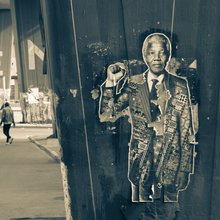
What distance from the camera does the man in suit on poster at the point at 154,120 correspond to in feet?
18.9

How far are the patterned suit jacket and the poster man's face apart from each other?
0.28 ft

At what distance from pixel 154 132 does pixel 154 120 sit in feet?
0.31

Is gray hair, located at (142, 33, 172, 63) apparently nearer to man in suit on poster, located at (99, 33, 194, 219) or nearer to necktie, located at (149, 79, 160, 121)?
man in suit on poster, located at (99, 33, 194, 219)

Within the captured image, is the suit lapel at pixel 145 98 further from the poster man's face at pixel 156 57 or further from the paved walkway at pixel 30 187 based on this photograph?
the paved walkway at pixel 30 187

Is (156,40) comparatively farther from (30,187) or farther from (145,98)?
(30,187)

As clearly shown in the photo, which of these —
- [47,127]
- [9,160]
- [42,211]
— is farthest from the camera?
[47,127]

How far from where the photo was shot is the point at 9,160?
18.0 m

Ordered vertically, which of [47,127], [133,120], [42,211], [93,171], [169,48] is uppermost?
[169,48]

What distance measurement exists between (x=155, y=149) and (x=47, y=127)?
31057 millimetres

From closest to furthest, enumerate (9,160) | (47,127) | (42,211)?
(42,211) → (9,160) → (47,127)

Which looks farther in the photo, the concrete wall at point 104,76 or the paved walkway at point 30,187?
the paved walkway at point 30,187

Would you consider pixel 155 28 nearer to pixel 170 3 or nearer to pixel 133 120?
pixel 170 3

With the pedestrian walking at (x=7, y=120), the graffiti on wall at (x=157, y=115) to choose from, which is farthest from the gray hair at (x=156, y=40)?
the pedestrian walking at (x=7, y=120)

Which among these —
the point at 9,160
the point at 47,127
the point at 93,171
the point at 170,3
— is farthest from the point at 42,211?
the point at 47,127
